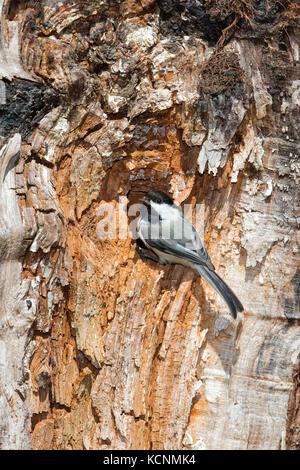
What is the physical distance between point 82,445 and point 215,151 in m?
1.96

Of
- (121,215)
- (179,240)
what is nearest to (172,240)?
(179,240)

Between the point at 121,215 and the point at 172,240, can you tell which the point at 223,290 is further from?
the point at 121,215

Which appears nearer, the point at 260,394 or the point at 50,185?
the point at 50,185

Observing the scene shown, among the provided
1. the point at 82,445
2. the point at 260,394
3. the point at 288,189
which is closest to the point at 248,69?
the point at 288,189

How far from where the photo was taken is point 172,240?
3.73m

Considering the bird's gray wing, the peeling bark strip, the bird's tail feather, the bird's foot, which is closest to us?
the peeling bark strip

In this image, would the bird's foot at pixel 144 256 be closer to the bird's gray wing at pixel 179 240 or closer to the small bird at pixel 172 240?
the small bird at pixel 172 240

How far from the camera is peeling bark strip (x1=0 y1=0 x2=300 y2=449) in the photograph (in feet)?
8.84

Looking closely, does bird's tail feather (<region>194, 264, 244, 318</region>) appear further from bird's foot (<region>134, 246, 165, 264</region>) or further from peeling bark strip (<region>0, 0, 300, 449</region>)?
bird's foot (<region>134, 246, 165, 264</region>)

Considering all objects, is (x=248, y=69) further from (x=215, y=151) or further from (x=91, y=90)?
(x=91, y=90)

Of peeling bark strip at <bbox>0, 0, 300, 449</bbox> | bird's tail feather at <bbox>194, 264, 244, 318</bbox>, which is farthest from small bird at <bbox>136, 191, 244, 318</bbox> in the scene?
peeling bark strip at <bbox>0, 0, 300, 449</bbox>

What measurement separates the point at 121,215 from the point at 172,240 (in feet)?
1.61

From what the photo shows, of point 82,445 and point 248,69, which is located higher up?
point 248,69

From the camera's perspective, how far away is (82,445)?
2.85m
